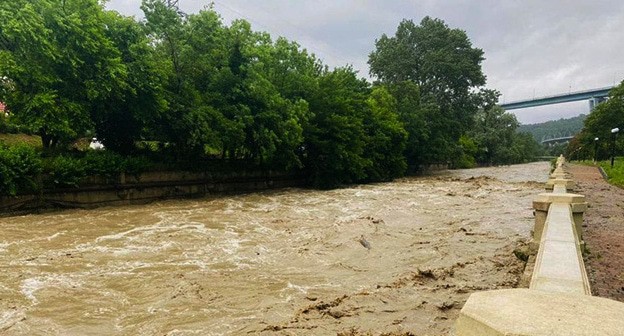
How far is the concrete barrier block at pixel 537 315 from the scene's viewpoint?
5.09ft

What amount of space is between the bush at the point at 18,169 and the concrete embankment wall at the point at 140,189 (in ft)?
1.48

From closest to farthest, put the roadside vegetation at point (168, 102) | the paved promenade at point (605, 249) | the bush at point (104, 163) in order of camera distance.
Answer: the paved promenade at point (605, 249) < the roadside vegetation at point (168, 102) < the bush at point (104, 163)

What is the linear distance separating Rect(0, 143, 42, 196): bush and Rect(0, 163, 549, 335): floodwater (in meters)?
1.12

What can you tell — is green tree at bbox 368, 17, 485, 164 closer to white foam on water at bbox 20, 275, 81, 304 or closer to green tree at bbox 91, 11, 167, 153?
green tree at bbox 91, 11, 167, 153

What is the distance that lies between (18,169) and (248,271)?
10.1 m

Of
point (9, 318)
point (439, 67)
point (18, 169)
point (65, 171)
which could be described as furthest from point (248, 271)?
point (439, 67)

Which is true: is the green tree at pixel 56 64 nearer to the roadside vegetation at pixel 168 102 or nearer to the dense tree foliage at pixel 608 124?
the roadside vegetation at pixel 168 102

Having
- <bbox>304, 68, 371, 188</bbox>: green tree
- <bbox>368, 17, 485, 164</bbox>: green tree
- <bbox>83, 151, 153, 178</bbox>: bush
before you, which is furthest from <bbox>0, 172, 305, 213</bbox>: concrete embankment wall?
<bbox>368, 17, 485, 164</bbox>: green tree

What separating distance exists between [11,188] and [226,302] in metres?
10.8

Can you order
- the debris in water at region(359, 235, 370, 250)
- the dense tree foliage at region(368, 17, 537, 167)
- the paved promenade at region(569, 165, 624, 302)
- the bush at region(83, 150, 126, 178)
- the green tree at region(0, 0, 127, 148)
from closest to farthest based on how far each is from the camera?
1. the paved promenade at region(569, 165, 624, 302)
2. the debris in water at region(359, 235, 370, 250)
3. the green tree at region(0, 0, 127, 148)
4. the bush at region(83, 150, 126, 178)
5. the dense tree foliage at region(368, 17, 537, 167)

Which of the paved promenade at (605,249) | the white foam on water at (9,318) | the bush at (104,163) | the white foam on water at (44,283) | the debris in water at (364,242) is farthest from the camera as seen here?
the bush at (104,163)

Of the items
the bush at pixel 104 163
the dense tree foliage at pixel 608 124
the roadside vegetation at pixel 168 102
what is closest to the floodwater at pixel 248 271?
the bush at pixel 104 163

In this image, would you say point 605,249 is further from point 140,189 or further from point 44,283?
point 140,189

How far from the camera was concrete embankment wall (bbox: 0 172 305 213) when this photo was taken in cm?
1392
